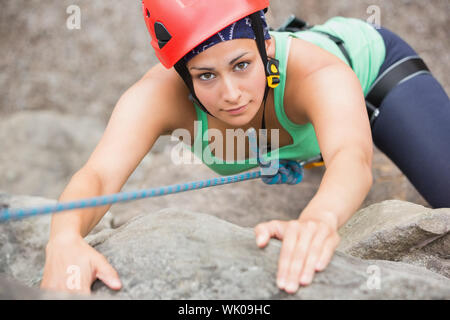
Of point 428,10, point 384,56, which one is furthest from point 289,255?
point 428,10

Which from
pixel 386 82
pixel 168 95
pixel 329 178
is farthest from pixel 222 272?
pixel 386 82

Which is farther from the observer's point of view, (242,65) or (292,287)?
(242,65)

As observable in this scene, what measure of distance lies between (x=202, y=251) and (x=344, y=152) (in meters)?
0.49

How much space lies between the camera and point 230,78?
141cm

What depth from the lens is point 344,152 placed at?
4.16 feet

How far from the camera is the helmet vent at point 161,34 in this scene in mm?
1484

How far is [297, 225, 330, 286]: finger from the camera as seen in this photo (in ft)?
3.17

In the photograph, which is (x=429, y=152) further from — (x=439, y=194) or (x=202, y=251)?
(x=202, y=251)

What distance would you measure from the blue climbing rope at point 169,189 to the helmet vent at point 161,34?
0.45 meters

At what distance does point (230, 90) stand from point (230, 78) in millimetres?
37

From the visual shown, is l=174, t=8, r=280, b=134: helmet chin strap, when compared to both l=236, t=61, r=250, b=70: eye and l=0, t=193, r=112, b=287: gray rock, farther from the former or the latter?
l=0, t=193, r=112, b=287: gray rock

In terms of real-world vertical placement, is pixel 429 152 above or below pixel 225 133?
below
